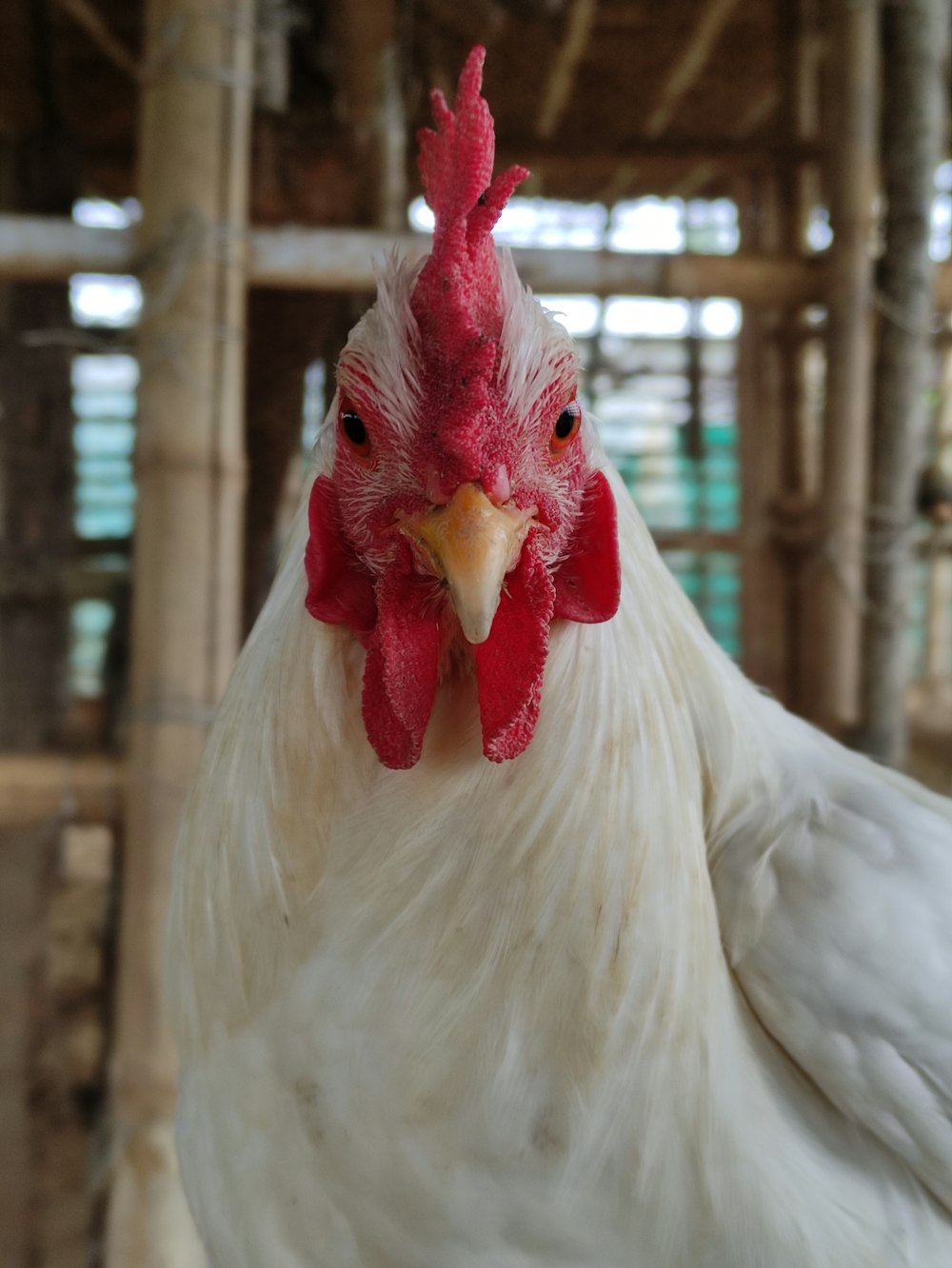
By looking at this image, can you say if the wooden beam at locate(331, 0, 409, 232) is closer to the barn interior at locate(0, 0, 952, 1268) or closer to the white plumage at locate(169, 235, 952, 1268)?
the barn interior at locate(0, 0, 952, 1268)

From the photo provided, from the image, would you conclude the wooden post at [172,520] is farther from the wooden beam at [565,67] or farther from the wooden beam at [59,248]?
the wooden beam at [565,67]

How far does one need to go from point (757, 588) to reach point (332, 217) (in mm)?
2718

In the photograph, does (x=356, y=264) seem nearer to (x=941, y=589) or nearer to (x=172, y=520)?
(x=172, y=520)

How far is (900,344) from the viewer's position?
3.20 metres

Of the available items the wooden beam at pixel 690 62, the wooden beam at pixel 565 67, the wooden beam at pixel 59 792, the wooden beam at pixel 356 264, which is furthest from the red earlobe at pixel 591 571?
the wooden beam at pixel 690 62

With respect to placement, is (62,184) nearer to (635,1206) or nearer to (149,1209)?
(149,1209)

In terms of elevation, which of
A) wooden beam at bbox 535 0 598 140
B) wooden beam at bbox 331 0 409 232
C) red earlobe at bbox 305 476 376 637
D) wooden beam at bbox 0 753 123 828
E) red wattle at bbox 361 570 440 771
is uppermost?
wooden beam at bbox 535 0 598 140

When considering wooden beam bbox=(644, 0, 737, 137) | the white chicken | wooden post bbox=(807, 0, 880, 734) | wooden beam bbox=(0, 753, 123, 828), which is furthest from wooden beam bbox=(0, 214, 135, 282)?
wooden beam bbox=(644, 0, 737, 137)

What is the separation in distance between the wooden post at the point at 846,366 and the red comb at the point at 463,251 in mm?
2096

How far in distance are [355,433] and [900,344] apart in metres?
2.46

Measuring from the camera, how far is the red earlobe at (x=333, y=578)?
4.53ft

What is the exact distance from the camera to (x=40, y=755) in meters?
2.98

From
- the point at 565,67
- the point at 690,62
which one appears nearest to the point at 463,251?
the point at 565,67

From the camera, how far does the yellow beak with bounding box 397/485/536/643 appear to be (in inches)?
43.0
